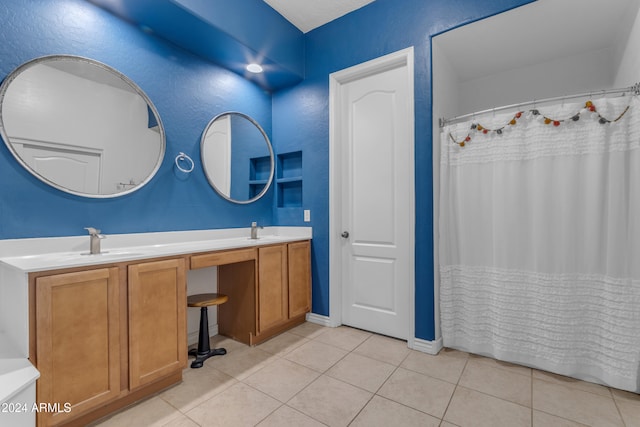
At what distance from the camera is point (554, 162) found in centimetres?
195

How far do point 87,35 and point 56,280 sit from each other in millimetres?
1625

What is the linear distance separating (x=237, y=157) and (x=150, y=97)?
0.88 metres

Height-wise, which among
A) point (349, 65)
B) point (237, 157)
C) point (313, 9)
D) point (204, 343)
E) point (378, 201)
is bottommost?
point (204, 343)

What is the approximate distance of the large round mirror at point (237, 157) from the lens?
2656 mm

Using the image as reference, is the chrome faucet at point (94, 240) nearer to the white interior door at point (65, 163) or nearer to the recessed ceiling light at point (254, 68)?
the white interior door at point (65, 163)

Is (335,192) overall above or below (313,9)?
below

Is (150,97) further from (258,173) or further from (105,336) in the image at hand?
(105,336)

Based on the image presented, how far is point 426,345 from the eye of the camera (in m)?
2.31

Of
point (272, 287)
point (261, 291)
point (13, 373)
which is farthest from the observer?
point (272, 287)

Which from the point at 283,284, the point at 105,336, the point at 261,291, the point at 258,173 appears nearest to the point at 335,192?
the point at 258,173

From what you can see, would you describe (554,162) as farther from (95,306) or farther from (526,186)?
(95,306)

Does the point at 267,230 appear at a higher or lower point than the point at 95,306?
higher

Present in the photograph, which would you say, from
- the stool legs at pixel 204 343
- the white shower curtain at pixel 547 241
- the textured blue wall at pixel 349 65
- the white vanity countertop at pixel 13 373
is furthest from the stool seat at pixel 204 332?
the white shower curtain at pixel 547 241

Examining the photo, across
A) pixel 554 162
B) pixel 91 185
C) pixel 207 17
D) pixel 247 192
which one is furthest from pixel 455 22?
pixel 91 185
